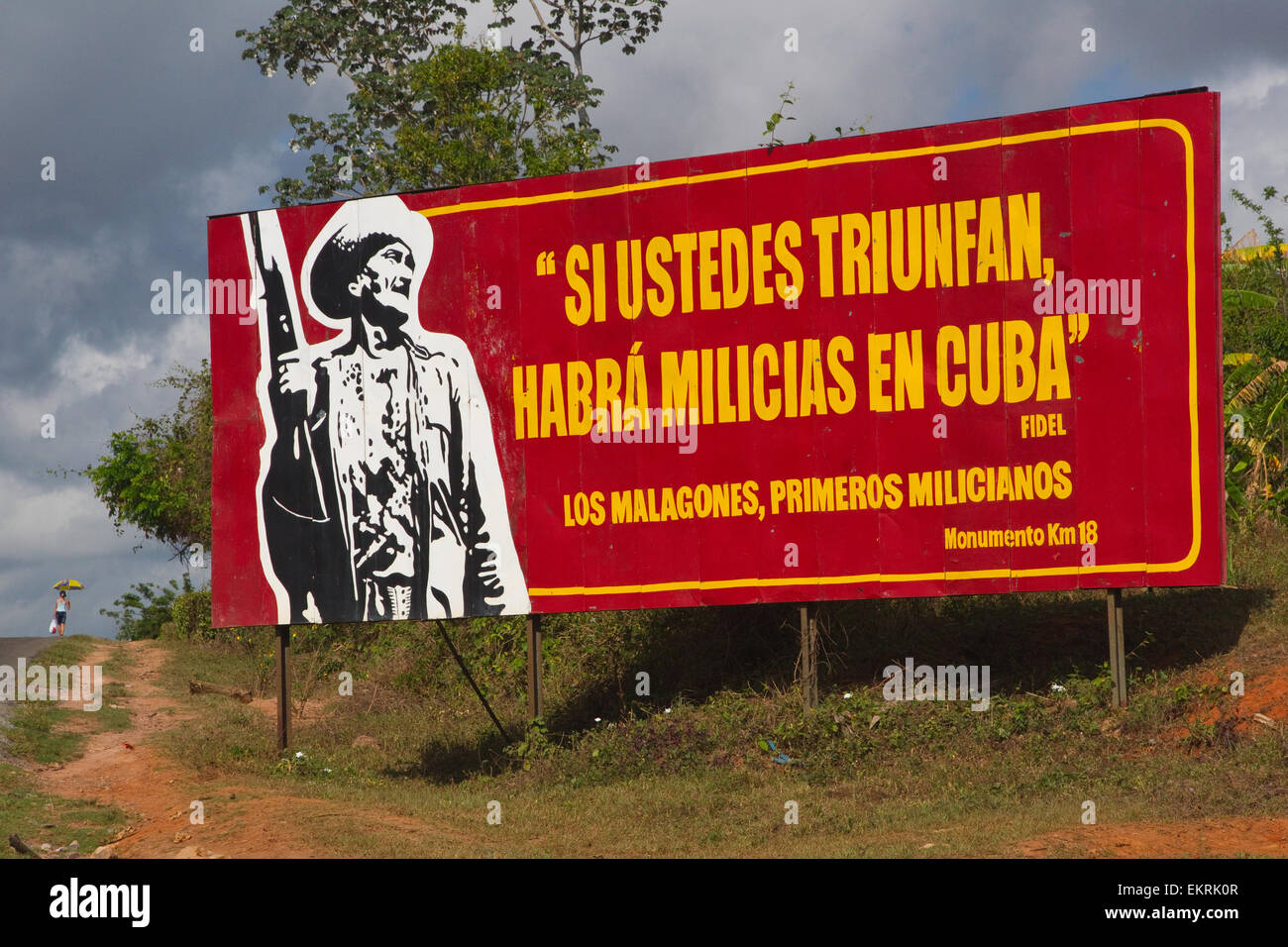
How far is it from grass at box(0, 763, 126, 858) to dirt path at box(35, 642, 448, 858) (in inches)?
10.7

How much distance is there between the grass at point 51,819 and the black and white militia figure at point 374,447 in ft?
13.0

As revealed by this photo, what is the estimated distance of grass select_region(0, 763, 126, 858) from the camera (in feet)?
47.1

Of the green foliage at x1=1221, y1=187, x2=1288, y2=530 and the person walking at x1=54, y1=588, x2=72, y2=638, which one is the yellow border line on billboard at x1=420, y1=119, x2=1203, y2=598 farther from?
the person walking at x1=54, y1=588, x2=72, y2=638

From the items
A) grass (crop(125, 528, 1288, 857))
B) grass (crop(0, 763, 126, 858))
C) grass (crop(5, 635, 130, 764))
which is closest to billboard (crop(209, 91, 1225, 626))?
grass (crop(125, 528, 1288, 857))

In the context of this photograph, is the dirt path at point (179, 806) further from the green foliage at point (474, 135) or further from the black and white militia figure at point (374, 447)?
the green foliage at point (474, 135)

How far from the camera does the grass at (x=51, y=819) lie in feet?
47.1

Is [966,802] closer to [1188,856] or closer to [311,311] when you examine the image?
[1188,856]

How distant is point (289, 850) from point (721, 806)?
5.10 m

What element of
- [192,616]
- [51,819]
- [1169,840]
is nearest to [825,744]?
[1169,840]

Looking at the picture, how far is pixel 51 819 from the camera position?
605 inches

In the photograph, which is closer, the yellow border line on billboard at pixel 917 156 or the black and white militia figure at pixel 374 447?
the yellow border line on billboard at pixel 917 156

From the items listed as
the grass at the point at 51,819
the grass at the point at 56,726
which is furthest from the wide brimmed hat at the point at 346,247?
the grass at the point at 56,726

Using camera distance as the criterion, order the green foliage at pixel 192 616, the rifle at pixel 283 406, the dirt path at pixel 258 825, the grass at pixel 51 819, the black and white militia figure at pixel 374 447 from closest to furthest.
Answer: the dirt path at pixel 258 825, the grass at pixel 51 819, the black and white militia figure at pixel 374 447, the rifle at pixel 283 406, the green foliage at pixel 192 616

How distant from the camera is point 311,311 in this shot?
18.6m
